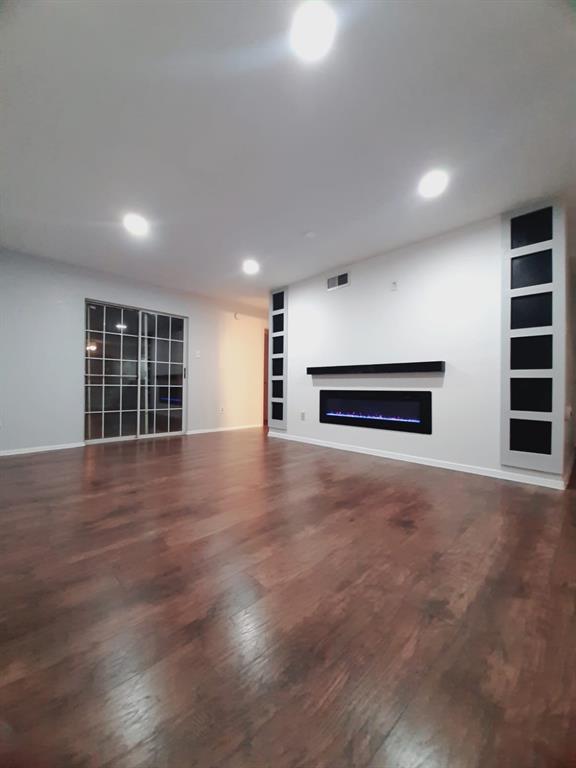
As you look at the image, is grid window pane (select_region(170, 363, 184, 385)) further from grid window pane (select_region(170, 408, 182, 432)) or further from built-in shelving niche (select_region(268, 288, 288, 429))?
built-in shelving niche (select_region(268, 288, 288, 429))

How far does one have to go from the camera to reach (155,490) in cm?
262

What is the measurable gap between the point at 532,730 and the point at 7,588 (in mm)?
2025

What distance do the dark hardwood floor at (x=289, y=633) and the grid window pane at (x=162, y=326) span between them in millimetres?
3731

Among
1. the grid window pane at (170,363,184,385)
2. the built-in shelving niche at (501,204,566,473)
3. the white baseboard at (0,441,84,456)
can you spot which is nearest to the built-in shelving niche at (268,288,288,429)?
the grid window pane at (170,363,184,385)

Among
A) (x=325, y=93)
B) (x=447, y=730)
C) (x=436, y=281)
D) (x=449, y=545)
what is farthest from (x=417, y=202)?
(x=447, y=730)

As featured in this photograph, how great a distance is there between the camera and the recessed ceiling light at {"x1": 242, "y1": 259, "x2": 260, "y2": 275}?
14.0ft

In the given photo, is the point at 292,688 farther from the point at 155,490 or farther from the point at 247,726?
the point at 155,490

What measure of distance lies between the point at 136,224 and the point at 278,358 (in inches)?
120

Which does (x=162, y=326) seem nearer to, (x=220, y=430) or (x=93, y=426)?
(x=93, y=426)

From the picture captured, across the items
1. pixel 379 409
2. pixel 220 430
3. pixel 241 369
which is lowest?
pixel 220 430

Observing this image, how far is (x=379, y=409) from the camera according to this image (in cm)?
407

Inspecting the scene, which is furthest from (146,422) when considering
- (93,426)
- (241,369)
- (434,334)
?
(434,334)

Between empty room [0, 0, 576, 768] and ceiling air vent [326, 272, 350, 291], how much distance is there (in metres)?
0.08

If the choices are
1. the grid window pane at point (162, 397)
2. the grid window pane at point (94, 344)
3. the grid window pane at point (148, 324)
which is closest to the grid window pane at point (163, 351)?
the grid window pane at point (148, 324)
